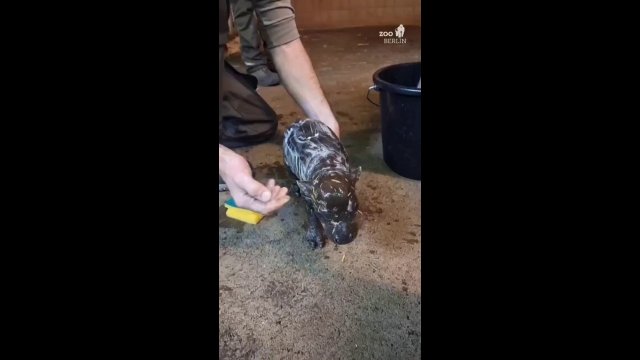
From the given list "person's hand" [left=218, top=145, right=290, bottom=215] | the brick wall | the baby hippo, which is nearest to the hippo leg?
the baby hippo

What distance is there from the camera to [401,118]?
1.03 metres

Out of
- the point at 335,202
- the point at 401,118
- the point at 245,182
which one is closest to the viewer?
the point at 245,182

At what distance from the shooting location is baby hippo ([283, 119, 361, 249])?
2.64 ft

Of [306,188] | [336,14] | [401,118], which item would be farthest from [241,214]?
[336,14]

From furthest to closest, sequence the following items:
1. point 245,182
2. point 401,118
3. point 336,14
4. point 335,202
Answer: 1. point 336,14
2. point 401,118
3. point 335,202
4. point 245,182

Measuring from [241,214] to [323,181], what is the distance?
0.58 feet

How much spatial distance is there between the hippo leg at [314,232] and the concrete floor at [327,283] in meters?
0.02

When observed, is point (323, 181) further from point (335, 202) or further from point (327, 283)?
point (327, 283)

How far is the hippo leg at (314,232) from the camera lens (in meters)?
0.86

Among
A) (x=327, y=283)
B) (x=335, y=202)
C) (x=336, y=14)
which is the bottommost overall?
(x=327, y=283)

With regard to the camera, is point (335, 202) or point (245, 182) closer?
point (245, 182)

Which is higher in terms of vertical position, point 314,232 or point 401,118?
point 401,118
